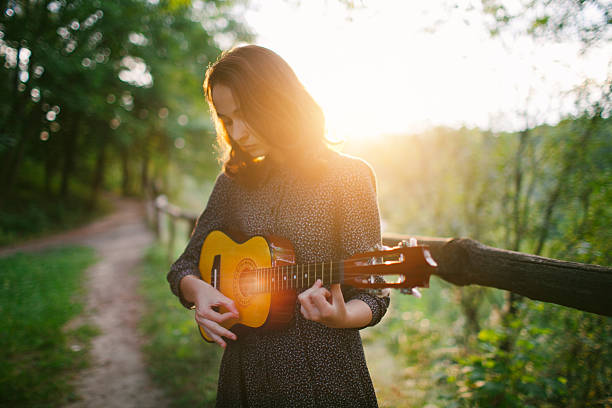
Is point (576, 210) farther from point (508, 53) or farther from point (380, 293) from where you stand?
point (380, 293)

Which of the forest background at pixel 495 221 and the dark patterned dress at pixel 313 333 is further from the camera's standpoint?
the forest background at pixel 495 221

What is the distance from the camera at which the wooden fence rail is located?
1.25 metres

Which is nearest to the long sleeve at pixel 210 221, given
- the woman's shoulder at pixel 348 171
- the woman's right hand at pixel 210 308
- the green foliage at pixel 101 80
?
the woman's right hand at pixel 210 308

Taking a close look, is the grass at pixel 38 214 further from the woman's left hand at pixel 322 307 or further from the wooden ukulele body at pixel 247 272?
the woman's left hand at pixel 322 307

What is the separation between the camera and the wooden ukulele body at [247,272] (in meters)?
1.44

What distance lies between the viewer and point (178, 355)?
12.9ft

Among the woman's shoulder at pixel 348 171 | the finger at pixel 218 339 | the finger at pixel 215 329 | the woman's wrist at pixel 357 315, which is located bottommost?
the finger at pixel 218 339

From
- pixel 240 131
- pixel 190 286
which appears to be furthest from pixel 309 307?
pixel 240 131

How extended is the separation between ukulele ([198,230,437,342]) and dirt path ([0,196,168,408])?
87.6 inches

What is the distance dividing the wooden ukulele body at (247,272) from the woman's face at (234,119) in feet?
1.41

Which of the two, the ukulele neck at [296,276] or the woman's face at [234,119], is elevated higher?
the woman's face at [234,119]

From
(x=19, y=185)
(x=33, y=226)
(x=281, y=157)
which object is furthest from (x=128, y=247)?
(x=281, y=157)

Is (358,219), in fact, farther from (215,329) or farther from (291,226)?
(215,329)

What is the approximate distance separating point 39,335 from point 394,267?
16.5 ft
